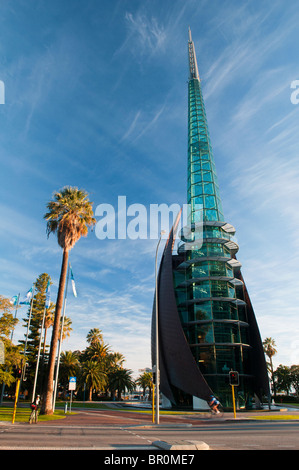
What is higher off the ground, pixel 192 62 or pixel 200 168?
pixel 192 62

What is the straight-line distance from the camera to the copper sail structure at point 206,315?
1534 inches

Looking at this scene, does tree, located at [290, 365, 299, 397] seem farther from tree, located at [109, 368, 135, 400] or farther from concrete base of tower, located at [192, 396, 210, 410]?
concrete base of tower, located at [192, 396, 210, 410]

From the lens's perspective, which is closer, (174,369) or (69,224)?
(69,224)

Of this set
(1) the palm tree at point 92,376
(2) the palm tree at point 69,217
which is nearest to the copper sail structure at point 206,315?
(2) the palm tree at point 69,217

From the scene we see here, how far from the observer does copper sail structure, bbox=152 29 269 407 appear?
38969 millimetres

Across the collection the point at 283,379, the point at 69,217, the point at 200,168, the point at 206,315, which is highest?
the point at 200,168

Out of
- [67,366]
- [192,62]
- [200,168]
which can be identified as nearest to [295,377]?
[67,366]

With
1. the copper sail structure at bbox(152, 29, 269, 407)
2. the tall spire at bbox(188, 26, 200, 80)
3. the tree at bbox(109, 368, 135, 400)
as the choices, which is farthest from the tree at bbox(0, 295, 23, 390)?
the tall spire at bbox(188, 26, 200, 80)

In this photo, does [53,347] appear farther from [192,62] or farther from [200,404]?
[192,62]

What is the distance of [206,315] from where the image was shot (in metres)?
42.1
